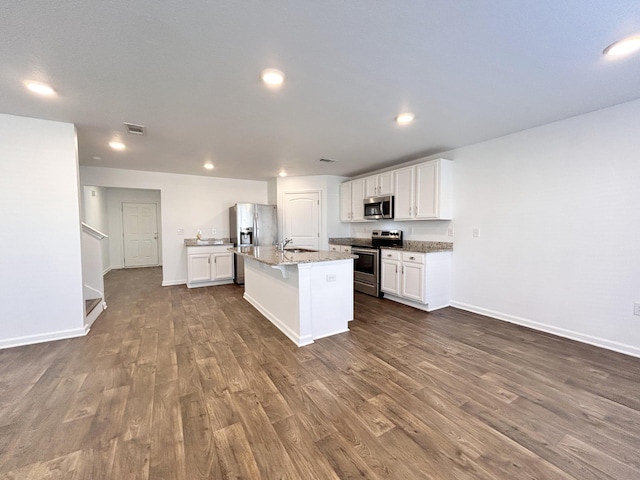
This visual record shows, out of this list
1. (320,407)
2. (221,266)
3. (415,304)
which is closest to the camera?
(320,407)

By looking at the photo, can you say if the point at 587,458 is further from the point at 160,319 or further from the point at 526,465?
the point at 160,319

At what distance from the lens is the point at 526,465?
1.36 metres

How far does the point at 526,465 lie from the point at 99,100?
13.1 feet

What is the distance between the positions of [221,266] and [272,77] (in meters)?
4.34

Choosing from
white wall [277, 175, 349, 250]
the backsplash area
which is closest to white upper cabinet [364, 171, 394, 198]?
the backsplash area

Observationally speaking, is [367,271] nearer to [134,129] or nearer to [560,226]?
[560,226]

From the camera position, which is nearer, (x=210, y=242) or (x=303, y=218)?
(x=210, y=242)

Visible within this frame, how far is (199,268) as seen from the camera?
536 cm

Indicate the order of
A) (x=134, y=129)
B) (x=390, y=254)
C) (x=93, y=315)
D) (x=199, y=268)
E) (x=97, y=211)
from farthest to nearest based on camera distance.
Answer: (x=97, y=211) → (x=199, y=268) → (x=390, y=254) → (x=93, y=315) → (x=134, y=129)

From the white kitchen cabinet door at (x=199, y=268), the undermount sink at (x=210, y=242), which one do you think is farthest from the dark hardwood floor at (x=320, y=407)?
the undermount sink at (x=210, y=242)

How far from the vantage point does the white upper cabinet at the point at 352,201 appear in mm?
5215

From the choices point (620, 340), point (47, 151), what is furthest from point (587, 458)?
point (47, 151)

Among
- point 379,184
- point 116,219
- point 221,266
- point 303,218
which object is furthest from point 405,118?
point 116,219

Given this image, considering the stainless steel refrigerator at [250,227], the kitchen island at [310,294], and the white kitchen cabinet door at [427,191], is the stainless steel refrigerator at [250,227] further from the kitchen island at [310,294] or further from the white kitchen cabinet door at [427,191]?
the white kitchen cabinet door at [427,191]
